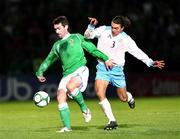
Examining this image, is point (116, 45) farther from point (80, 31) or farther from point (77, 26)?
point (77, 26)

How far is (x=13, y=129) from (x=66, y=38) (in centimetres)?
200

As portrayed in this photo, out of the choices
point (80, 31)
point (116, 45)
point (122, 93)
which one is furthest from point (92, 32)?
point (80, 31)

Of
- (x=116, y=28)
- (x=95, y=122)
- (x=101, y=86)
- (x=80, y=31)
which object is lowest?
(x=95, y=122)

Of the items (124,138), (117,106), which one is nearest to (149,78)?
(117,106)

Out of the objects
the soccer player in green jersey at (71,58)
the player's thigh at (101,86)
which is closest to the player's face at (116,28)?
the soccer player in green jersey at (71,58)

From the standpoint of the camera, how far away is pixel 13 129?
41.7ft

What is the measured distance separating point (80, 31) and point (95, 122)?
10488mm

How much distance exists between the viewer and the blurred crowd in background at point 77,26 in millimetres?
24031

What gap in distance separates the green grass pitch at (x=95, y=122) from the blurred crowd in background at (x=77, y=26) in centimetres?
341

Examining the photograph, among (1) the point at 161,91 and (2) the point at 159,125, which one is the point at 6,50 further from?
(2) the point at 159,125

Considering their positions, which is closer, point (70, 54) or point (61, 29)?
point (61, 29)

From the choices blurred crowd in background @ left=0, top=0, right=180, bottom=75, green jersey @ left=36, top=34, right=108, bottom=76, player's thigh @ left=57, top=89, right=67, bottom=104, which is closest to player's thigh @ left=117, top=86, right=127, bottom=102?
green jersey @ left=36, top=34, right=108, bottom=76

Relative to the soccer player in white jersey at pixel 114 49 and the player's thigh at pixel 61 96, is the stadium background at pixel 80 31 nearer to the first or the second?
the soccer player in white jersey at pixel 114 49

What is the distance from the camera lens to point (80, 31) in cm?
2431
